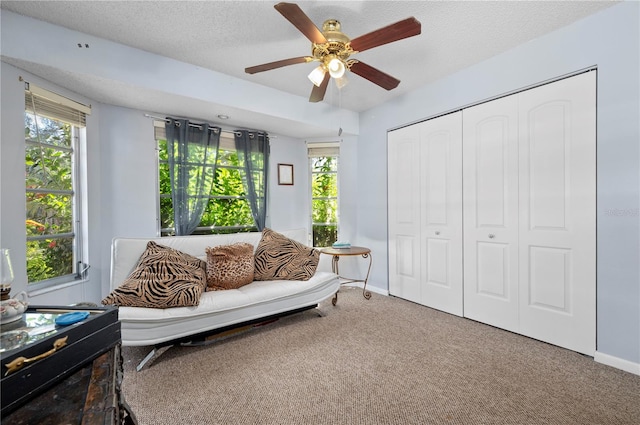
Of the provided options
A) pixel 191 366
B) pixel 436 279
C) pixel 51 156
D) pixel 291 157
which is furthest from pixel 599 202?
pixel 51 156

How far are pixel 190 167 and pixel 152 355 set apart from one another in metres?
2.14

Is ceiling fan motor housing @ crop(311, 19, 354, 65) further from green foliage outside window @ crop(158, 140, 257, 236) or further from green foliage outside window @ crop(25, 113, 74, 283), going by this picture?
green foliage outside window @ crop(25, 113, 74, 283)

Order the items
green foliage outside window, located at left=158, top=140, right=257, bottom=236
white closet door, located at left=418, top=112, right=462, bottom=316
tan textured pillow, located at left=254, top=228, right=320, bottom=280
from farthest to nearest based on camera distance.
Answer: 1. green foliage outside window, located at left=158, top=140, right=257, bottom=236
2. white closet door, located at left=418, top=112, right=462, bottom=316
3. tan textured pillow, located at left=254, top=228, right=320, bottom=280

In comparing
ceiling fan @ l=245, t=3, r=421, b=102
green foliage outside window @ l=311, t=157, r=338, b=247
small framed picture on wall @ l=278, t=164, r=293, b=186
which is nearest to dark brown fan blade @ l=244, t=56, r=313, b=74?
ceiling fan @ l=245, t=3, r=421, b=102

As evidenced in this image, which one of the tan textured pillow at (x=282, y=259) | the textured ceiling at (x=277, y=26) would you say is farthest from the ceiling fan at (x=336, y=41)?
the tan textured pillow at (x=282, y=259)

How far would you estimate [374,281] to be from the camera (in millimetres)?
3922

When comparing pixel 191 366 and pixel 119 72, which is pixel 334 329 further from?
pixel 119 72

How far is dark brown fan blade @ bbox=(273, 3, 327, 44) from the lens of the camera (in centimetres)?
149

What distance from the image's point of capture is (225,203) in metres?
3.82

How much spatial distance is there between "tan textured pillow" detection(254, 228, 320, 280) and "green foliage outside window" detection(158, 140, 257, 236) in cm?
97

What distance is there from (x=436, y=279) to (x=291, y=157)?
8.70 ft

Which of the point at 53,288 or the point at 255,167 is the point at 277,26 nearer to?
the point at 255,167

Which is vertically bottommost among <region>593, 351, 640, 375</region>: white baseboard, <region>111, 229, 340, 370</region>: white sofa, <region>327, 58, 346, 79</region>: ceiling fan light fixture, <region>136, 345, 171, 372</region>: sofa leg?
<region>593, 351, 640, 375</region>: white baseboard

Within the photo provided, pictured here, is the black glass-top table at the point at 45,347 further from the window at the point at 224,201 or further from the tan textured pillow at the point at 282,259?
the window at the point at 224,201
